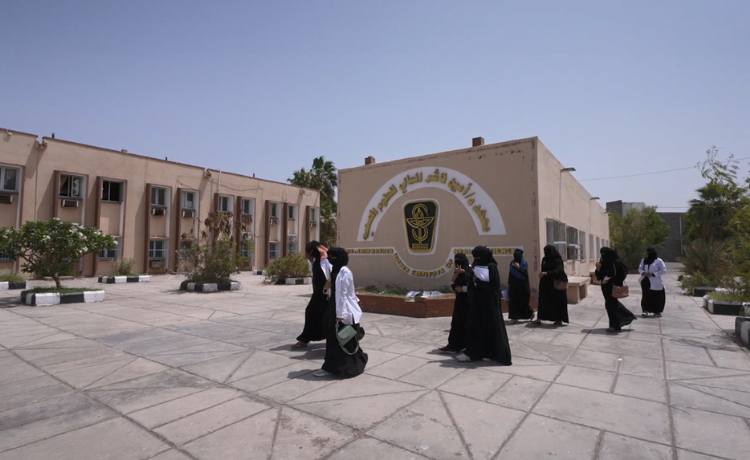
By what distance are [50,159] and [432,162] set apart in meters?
20.6

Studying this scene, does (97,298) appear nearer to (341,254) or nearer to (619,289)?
(341,254)

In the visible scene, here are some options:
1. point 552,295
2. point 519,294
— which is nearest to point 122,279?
point 519,294

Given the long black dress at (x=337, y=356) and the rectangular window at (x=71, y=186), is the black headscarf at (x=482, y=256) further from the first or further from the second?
the rectangular window at (x=71, y=186)

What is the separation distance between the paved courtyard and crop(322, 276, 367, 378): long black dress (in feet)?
0.52

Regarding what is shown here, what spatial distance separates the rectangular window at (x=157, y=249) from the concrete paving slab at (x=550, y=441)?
1042 inches

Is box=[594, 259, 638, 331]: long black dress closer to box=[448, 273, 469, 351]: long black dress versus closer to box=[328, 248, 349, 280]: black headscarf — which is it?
box=[448, 273, 469, 351]: long black dress

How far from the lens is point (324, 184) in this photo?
1516 inches

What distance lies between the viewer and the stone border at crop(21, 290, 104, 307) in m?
11.2

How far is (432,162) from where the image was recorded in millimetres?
12484

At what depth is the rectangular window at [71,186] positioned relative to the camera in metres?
22.2

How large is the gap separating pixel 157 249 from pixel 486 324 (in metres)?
25.3

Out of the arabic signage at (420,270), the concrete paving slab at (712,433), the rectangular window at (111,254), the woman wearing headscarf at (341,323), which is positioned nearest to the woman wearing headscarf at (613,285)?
the arabic signage at (420,270)

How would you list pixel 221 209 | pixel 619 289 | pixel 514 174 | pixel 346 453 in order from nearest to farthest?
pixel 346 453 < pixel 619 289 < pixel 514 174 < pixel 221 209

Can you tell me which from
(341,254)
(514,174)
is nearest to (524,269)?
(514,174)
